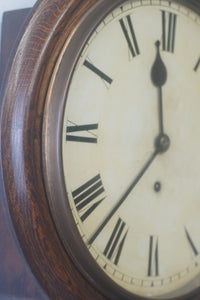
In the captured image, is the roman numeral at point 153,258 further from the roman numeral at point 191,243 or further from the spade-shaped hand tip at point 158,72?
the spade-shaped hand tip at point 158,72

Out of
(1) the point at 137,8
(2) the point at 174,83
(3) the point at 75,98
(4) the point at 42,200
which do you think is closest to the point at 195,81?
(2) the point at 174,83

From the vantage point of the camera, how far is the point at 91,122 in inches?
24.9

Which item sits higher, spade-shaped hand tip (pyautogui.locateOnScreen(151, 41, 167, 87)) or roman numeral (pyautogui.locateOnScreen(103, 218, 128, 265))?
spade-shaped hand tip (pyautogui.locateOnScreen(151, 41, 167, 87))

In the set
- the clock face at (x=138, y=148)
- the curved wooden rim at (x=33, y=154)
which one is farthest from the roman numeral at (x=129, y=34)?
the curved wooden rim at (x=33, y=154)

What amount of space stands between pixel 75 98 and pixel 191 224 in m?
0.33

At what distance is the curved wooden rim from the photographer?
21.7 inches

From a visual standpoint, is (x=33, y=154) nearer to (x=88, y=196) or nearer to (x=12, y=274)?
(x=88, y=196)

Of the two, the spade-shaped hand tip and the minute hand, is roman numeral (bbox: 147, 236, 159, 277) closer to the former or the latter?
the minute hand

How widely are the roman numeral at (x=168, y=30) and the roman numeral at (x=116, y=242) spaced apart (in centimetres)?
29

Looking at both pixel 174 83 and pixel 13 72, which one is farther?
pixel 174 83

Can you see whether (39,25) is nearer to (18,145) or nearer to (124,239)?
(18,145)

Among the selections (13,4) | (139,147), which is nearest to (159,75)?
(139,147)

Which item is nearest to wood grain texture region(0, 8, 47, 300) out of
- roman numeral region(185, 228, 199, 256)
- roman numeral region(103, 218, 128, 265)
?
roman numeral region(103, 218, 128, 265)

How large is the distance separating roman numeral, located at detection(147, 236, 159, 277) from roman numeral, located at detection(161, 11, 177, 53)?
0.30m
